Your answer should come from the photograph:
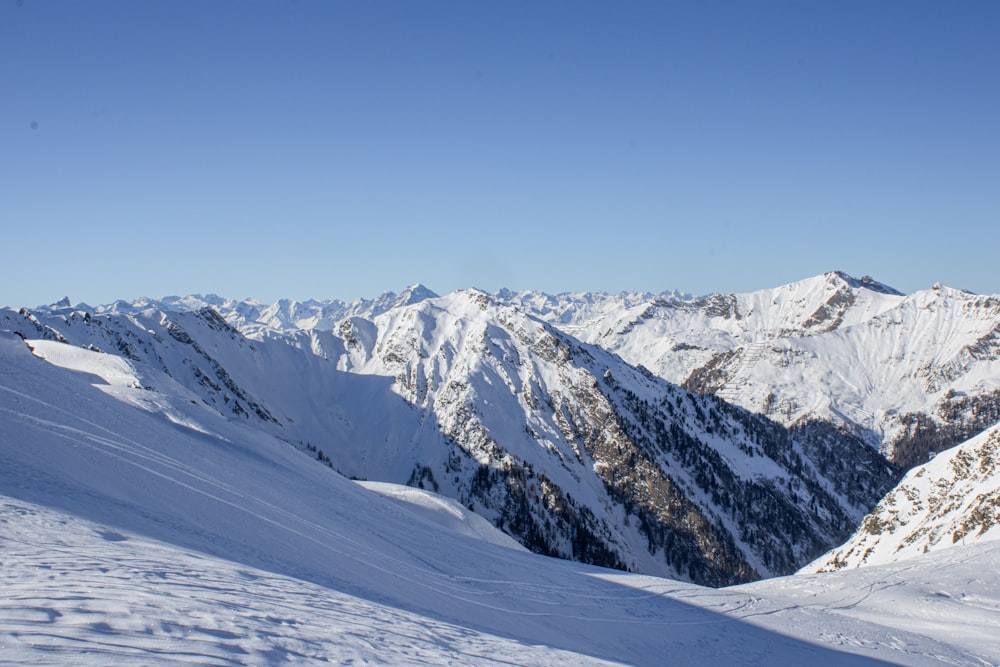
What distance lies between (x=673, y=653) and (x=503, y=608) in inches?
275

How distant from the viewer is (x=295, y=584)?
59.9 ft

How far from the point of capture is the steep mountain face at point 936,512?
211 ft

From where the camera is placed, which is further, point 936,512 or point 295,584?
point 936,512

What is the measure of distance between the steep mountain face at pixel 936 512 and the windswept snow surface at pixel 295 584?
74.3ft

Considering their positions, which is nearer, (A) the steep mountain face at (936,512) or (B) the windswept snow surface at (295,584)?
(B) the windswept snow surface at (295,584)

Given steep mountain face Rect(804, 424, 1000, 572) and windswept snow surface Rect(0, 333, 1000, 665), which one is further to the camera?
steep mountain face Rect(804, 424, 1000, 572)

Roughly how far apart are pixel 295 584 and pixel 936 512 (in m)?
87.3

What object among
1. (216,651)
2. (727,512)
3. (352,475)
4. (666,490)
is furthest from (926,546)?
(352,475)

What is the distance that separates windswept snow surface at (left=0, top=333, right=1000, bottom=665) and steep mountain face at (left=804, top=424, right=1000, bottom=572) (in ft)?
74.3

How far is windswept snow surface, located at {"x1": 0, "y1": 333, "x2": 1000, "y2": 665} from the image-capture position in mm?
11859

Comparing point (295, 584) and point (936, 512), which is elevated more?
point (936, 512)

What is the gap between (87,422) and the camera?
32.9 metres

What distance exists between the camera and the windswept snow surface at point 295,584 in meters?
11.9

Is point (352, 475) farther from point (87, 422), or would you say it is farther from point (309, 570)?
point (309, 570)
